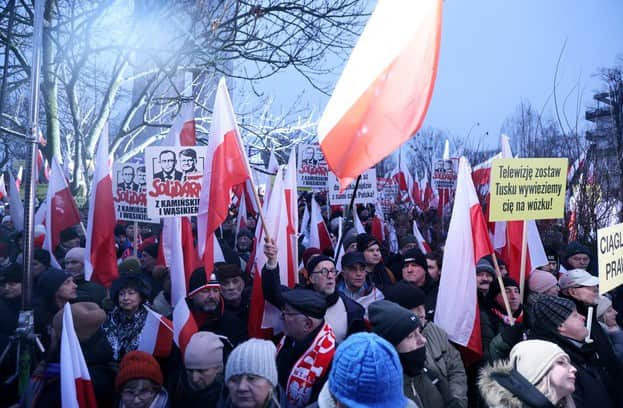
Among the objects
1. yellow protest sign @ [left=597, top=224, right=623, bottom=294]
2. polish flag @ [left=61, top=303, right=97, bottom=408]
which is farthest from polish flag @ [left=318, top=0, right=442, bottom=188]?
yellow protest sign @ [left=597, top=224, right=623, bottom=294]

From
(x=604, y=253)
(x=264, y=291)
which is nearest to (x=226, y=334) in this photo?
(x=264, y=291)

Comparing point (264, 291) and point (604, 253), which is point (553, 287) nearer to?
point (604, 253)

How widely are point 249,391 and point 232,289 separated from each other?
2.19 m

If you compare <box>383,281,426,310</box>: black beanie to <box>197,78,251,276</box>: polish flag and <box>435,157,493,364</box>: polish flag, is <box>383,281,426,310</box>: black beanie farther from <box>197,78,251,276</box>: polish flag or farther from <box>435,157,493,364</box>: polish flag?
<box>197,78,251,276</box>: polish flag

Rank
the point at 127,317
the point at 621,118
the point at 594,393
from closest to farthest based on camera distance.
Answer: the point at 594,393
the point at 127,317
the point at 621,118

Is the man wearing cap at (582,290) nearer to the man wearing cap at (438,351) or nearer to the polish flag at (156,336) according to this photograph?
the man wearing cap at (438,351)

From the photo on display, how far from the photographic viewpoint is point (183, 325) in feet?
14.0

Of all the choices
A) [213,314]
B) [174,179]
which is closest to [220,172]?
[174,179]

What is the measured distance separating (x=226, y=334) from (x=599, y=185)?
25.3ft

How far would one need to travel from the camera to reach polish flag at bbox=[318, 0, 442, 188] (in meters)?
3.41

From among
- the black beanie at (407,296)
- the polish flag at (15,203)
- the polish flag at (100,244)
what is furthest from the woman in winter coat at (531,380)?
the polish flag at (15,203)

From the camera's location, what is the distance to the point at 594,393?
3.32m

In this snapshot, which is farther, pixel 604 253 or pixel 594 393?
pixel 604 253

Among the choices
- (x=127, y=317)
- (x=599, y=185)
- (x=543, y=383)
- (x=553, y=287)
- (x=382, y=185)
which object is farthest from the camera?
(x=382, y=185)
